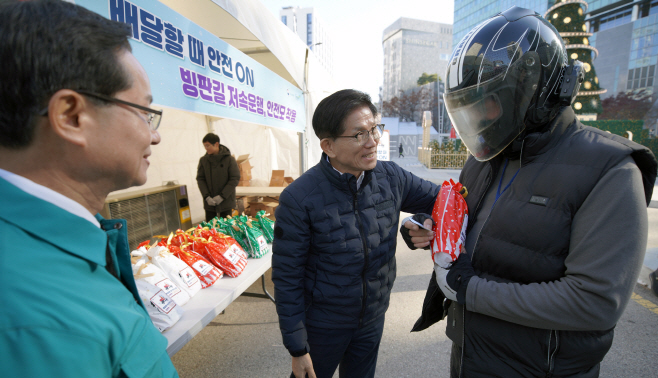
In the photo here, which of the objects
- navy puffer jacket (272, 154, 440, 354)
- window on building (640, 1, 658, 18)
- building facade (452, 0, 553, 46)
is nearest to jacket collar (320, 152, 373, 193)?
navy puffer jacket (272, 154, 440, 354)

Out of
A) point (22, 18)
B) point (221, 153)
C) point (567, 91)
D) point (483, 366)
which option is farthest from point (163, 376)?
point (221, 153)

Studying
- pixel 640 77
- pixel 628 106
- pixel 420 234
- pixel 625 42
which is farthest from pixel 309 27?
pixel 420 234

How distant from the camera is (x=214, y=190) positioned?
16.8 feet

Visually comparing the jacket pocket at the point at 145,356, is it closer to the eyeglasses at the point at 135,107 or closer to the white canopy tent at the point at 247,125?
the eyeglasses at the point at 135,107

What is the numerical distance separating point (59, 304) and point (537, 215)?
1.23 meters

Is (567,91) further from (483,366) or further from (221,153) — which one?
(221,153)

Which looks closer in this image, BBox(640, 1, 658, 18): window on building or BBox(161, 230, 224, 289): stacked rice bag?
BBox(161, 230, 224, 289): stacked rice bag

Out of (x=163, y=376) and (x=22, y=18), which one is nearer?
(x=22, y=18)

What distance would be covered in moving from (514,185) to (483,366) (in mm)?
715

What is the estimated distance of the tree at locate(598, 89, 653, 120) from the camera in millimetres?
24797

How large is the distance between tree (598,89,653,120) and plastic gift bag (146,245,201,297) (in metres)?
33.1

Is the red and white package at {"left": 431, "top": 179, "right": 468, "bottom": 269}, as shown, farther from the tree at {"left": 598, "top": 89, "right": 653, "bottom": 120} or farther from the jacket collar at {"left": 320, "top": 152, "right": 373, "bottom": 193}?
the tree at {"left": 598, "top": 89, "right": 653, "bottom": 120}

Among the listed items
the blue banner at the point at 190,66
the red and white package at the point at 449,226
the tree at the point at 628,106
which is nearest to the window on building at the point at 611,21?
the tree at the point at 628,106

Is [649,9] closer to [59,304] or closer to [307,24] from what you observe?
[59,304]
